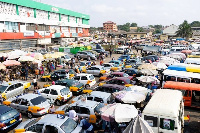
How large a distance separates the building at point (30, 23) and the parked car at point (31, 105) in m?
26.8

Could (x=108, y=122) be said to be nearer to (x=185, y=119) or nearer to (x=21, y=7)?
(x=185, y=119)

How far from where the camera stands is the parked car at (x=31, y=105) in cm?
1285

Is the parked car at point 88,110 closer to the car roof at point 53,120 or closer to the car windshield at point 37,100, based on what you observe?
the car roof at point 53,120

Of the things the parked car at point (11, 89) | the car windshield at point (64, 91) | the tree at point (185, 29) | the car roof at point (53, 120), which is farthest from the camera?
the tree at point (185, 29)

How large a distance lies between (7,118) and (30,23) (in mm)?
41431

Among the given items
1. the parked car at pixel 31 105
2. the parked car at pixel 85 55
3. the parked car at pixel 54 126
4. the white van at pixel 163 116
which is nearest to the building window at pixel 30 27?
the parked car at pixel 85 55

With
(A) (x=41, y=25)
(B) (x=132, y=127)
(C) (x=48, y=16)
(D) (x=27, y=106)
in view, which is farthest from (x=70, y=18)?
(B) (x=132, y=127)

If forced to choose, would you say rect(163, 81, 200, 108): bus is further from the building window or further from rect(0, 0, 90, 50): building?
the building window

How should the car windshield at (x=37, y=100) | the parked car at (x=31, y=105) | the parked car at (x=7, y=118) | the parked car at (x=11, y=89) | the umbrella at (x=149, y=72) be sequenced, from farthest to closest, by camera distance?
the umbrella at (x=149, y=72) → the parked car at (x=11, y=89) → the car windshield at (x=37, y=100) → the parked car at (x=31, y=105) → the parked car at (x=7, y=118)

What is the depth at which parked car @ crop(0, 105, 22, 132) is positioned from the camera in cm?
1102

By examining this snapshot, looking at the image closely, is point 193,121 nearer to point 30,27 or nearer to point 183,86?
point 183,86

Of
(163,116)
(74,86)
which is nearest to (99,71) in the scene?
(74,86)

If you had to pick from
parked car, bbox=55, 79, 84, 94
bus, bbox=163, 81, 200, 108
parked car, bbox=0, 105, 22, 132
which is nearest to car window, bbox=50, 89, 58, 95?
parked car, bbox=55, 79, 84, 94

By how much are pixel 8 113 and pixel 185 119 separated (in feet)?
35.5
